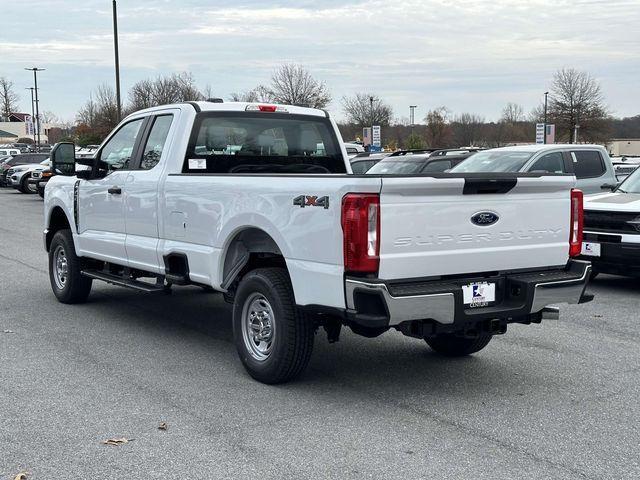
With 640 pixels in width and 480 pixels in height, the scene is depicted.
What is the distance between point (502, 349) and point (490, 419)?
1990 mm

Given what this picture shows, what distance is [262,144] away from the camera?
303 inches

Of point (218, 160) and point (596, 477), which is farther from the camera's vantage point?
point (218, 160)

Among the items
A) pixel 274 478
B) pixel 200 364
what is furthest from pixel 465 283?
pixel 200 364

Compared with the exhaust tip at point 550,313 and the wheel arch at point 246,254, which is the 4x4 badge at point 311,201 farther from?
the exhaust tip at point 550,313

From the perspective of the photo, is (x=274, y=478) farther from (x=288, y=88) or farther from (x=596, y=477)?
(x=288, y=88)

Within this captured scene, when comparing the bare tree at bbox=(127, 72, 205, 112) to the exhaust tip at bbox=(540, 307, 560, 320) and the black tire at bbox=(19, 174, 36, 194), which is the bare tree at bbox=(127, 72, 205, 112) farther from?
the exhaust tip at bbox=(540, 307, 560, 320)

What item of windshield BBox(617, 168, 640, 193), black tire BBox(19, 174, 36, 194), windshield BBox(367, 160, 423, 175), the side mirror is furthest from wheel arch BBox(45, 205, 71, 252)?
black tire BBox(19, 174, 36, 194)

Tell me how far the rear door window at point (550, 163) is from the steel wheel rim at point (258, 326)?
7.56m

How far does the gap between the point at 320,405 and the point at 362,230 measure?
1287mm

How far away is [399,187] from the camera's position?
514 cm

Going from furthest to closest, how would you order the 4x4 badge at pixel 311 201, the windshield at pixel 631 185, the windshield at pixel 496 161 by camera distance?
1. the windshield at pixel 496 161
2. the windshield at pixel 631 185
3. the 4x4 badge at pixel 311 201

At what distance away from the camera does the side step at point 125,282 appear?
24.6 feet

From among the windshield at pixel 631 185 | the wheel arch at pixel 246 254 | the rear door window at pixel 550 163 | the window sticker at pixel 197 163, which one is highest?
the window sticker at pixel 197 163

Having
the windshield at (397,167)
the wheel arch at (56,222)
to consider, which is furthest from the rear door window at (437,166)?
the wheel arch at (56,222)
